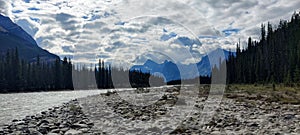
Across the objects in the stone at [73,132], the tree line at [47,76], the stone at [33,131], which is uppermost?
the tree line at [47,76]

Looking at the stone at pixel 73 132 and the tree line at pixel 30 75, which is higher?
the tree line at pixel 30 75

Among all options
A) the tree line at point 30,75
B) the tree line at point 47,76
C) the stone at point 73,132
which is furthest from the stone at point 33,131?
the tree line at point 30,75

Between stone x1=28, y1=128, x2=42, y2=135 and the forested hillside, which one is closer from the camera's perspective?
stone x1=28, y1=128, x2=42, y2=135

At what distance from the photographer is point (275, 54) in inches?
3986

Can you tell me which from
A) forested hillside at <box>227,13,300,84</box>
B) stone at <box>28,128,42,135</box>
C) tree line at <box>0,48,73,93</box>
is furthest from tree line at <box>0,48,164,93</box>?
stone at <box>28,128,42,135</box>

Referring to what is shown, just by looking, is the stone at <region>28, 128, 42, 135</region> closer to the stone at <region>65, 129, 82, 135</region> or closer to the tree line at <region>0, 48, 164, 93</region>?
the stone at <region>65, 129, 82, 135</region>

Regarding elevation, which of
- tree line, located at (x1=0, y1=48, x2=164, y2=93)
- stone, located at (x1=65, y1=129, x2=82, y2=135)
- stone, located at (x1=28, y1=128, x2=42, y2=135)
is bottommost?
stone, located at (x1=28, y1=128, x2=42, y2=135)

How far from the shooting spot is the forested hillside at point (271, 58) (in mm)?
88562

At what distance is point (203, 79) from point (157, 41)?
122 meters

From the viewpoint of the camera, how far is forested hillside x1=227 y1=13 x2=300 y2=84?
8856cm

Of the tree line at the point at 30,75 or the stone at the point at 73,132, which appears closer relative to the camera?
the stone at the point at 73,132

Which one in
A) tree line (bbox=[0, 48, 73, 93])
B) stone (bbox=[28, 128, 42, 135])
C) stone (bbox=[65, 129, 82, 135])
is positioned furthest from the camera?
tree line (bbox=[0, 48, 73, 93])

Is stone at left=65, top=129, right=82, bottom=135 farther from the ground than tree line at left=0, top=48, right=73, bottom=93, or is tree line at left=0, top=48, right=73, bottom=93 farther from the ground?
tree line at left=0, top=48, right=73, bottom=93

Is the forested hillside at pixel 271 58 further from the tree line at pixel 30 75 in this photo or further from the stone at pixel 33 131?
the stone at pixel 33 131
